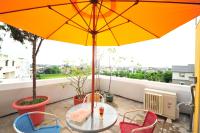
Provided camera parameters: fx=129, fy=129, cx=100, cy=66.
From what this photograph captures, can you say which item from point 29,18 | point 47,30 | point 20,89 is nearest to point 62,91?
point 20,89

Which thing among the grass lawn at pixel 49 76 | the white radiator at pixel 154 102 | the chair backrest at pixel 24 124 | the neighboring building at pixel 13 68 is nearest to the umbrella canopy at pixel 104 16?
the chair backrest at pixel 24 124

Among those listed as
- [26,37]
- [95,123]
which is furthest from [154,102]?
[26,37]

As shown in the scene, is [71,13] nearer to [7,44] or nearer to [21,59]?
[7,44]

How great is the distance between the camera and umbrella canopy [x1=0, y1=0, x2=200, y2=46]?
1261 millimetres

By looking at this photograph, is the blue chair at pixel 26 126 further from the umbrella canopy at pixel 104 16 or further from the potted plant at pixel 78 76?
the potted plant at pixel 78 76

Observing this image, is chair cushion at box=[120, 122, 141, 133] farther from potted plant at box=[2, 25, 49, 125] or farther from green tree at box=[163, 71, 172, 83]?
green tree at box=[163, 71, 172, 83]

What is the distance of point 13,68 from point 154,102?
3.81 meters

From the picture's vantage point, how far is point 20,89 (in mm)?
3236

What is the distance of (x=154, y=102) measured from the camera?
10.7 ft

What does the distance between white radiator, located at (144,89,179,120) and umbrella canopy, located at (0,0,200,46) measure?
6.18 feet

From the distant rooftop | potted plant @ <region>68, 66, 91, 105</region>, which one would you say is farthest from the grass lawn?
the distant rooftop

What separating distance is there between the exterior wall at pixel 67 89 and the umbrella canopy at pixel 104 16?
2068mm

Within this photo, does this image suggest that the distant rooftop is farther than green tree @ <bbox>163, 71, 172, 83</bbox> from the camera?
No

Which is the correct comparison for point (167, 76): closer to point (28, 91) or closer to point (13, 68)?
point (28, 91)
